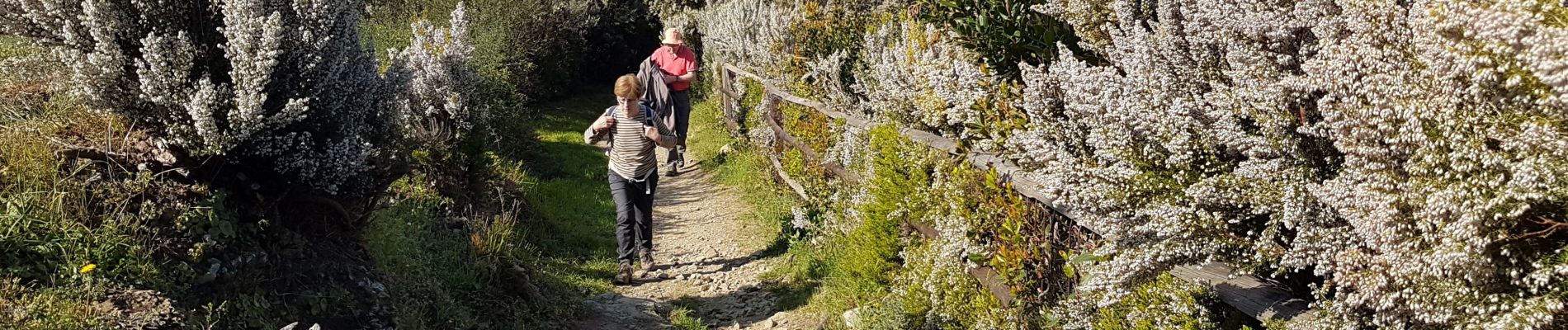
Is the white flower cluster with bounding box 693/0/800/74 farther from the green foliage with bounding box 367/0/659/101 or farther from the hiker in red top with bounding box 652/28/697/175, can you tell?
the green foliage with bounding box 367/0/659/101

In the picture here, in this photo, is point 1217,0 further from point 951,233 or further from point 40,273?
point 40,273

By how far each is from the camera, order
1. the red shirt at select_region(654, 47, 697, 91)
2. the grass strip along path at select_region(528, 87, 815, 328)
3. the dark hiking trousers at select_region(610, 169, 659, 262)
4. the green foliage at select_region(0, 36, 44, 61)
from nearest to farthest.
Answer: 1. the green foliage at select_region(0, 36, 44, 61)
2. the grass strip along path at select_region(528, 87, 815, 328)
3. the dark hiking trousers at select_region(610, 169, 659, 262)
4. the red shirt at select_region(654, 47, 697, 91)

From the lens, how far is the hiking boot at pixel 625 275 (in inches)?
290

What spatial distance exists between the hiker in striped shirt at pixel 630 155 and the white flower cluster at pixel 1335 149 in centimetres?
387

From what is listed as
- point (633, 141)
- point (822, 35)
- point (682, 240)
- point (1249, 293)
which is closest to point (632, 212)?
point (633, 141)

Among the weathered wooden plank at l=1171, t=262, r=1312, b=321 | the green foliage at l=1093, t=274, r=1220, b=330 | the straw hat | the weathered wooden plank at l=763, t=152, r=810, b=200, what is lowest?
the weathered wooden plank at l=763, t=152, r=810, b=200

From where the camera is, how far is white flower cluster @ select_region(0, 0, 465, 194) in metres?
3.82

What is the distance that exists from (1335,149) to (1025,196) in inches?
67.2

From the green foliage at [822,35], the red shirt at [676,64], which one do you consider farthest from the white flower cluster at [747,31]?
the red shirt at [676,64]

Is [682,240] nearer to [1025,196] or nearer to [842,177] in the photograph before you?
[842,177]

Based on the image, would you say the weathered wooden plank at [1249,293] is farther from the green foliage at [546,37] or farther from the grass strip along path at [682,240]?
the green foliage at [546,37]

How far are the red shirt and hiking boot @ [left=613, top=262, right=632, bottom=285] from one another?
2.75m

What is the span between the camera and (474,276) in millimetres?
5914

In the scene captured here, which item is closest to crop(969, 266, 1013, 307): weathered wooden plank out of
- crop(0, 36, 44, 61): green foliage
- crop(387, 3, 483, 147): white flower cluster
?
crop(0, 36, 44, 61): green foliage
